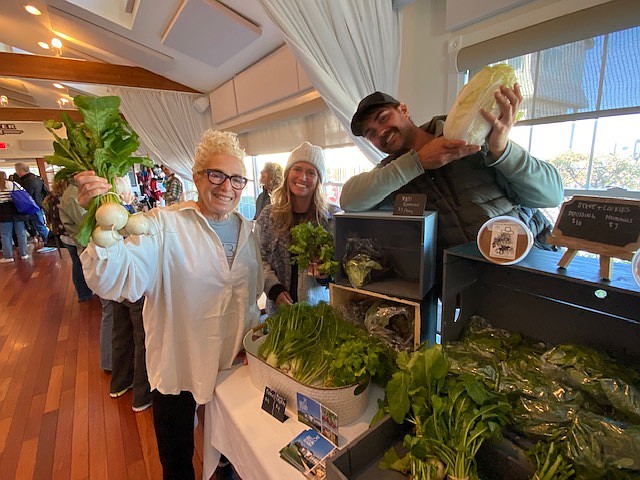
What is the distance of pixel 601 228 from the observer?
652 mm

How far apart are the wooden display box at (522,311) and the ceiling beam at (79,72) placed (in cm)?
517

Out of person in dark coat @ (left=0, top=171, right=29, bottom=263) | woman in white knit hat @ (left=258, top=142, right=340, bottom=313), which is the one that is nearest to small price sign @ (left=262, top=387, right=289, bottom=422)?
woman in white knit hat @ (left=258, top=142, right=340, bottom=313)

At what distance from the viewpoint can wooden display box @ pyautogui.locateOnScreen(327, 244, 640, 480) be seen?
2.19ft

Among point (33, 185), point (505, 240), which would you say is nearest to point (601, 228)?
point (505, 240)

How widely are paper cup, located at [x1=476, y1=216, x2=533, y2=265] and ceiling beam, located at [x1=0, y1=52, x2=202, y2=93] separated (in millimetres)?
5199

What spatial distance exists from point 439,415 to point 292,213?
1193mm

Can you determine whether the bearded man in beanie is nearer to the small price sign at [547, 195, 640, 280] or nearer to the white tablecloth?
the small price sign at [547, 195, 640, 280]

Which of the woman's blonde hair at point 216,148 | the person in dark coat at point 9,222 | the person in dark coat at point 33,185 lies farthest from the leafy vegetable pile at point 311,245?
the person in dark coat at point 33,185

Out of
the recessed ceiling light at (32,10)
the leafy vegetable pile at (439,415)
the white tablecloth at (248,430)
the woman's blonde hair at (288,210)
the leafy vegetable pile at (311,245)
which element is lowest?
the white tablecloth at (248,430)

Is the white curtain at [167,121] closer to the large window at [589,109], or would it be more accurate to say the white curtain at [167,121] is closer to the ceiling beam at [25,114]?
the ceiling beam at [25,114]

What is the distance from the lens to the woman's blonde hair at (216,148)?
1.20 meters

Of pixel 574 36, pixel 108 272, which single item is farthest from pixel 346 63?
pixel 108 272

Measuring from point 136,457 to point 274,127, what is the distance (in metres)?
3.32

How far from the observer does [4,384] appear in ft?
8.10
